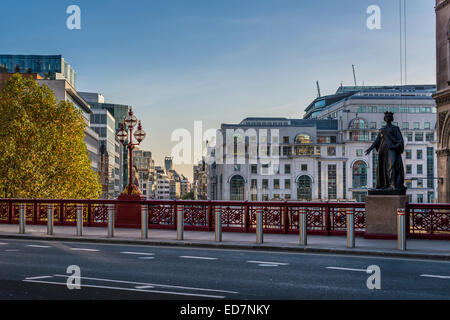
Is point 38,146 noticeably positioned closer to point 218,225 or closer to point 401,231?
point 218,225

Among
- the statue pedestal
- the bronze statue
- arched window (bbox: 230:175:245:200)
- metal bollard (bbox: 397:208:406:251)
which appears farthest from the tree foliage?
arched window (bbox: 230:175:245:200)

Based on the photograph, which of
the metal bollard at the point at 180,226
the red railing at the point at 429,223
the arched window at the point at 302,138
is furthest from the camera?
the arched window at the point at 302,138

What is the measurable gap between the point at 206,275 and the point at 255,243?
5937 mm

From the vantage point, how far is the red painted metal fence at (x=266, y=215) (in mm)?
19406

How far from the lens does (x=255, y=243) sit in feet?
58.7

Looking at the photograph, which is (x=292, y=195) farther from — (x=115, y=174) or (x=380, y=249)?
(x=380, y=249)

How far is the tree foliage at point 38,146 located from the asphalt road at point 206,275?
25.8m

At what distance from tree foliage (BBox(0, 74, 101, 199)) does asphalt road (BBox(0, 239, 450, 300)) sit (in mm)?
25797

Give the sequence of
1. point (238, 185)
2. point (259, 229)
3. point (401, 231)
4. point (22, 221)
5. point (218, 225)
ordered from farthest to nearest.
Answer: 1. point (238, 185)
2. point (22, 221)
3. point (218, 225)
4. point (259, 229)
5. point (401, 231)

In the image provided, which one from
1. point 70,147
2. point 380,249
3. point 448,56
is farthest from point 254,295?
point 70,147

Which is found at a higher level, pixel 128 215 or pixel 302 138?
pixel 302 138

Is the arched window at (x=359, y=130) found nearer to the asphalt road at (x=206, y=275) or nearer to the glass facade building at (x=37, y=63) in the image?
the glass facade building at (x=37, y=63)

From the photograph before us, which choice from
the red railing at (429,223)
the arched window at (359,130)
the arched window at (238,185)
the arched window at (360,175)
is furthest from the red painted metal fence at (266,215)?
the arched window at (360,175)

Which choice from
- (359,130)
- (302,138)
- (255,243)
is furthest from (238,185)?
(255,243)
